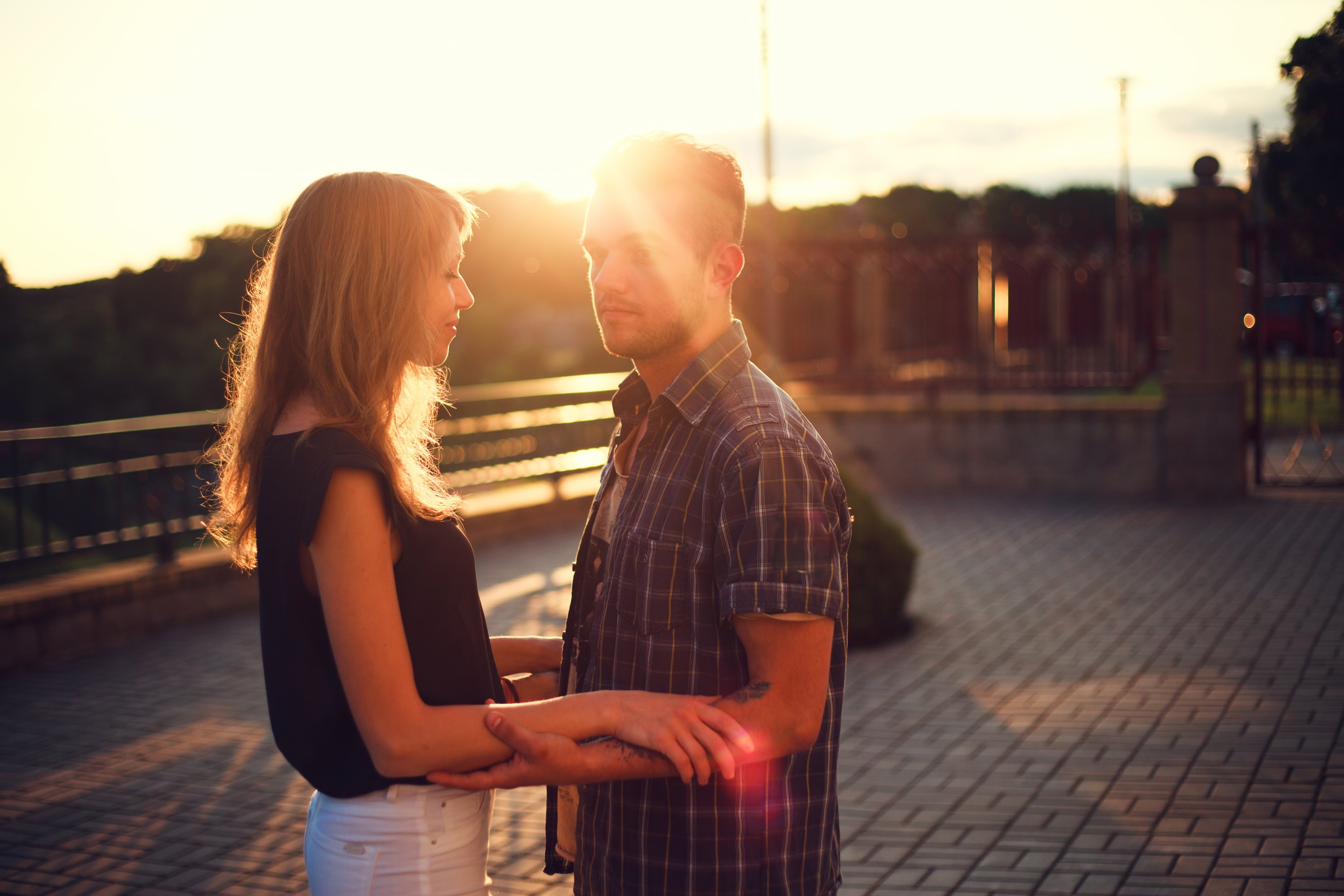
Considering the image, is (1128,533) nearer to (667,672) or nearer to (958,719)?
(958,719)

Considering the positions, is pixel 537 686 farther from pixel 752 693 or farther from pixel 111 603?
pixel 111 603

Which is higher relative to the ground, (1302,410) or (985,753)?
(1302,410)

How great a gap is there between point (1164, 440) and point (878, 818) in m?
9.44

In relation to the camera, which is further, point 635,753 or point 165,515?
point 165,515

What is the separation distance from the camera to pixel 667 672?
6.36 feet

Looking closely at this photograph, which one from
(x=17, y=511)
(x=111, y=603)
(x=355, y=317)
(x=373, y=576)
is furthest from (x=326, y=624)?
(x=111, y=603)

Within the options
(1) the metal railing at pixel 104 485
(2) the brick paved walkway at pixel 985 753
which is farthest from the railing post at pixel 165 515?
(2) the brick paved walkway at pixel 985 753

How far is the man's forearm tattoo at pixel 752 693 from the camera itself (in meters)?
1.77

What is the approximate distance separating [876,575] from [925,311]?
498 inches

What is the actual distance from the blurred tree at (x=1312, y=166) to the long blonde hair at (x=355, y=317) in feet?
18.7

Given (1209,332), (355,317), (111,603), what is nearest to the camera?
(355,317)

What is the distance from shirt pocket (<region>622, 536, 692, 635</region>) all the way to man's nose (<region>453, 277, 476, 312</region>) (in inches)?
21.1

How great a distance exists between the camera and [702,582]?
1916 millimetres

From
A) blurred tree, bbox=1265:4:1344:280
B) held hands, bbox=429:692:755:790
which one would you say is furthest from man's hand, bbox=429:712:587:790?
blurred tree, bbox=1265:4:1344:280
